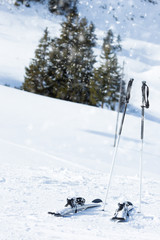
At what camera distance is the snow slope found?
9.91 ft

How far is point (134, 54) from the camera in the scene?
176 feet

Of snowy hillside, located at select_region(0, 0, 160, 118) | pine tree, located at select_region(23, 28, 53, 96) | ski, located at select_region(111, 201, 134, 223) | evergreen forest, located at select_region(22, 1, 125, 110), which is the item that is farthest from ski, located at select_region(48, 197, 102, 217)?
snowy hillside, located at select_region(0, 0, 160, 118)

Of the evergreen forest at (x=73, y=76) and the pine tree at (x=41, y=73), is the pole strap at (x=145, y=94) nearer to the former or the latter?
the evergreen forest at (x=73, y=76)

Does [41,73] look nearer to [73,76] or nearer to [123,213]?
[73,76]

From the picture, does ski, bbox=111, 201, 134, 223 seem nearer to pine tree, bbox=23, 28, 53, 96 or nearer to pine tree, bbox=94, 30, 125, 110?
pine tree, bbox=94, 30, 125, 110

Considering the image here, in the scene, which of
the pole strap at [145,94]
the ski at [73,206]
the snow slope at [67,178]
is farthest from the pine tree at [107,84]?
the ski at [73,206]

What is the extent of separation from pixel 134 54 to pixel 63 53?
1111 inches

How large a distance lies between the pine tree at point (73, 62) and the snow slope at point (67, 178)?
14428 millimetres

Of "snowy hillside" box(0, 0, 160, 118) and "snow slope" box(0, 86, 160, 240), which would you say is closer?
"snow slope" box(0, 86, 160, 240)

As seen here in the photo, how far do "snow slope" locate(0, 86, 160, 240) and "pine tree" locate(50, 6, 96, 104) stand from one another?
14428mm

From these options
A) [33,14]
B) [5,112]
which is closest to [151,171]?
[5,112]

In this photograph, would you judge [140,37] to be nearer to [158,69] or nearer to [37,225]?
[158,69]

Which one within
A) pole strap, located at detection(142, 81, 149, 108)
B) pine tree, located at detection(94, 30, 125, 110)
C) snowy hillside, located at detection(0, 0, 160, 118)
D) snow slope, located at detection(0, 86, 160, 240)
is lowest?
snow slope, located at detection(0, 86, 160, 240)

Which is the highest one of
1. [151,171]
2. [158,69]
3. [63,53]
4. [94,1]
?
[94,1]
